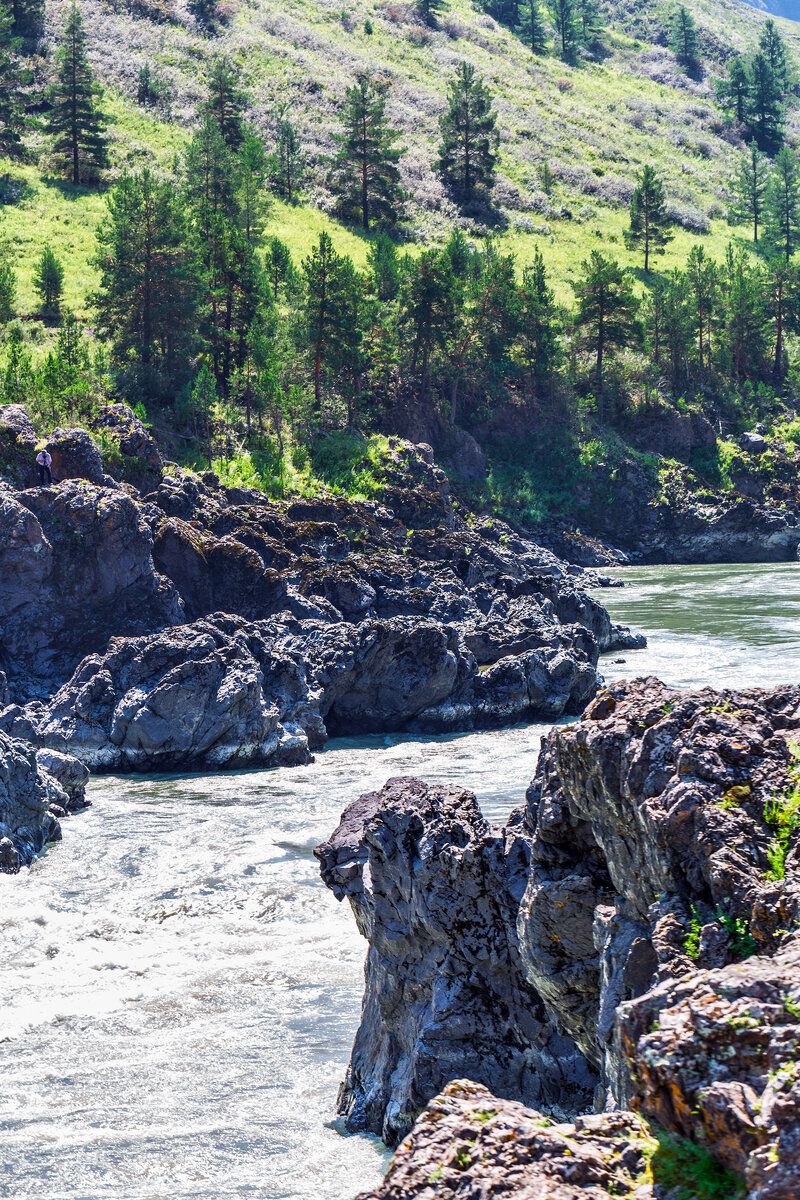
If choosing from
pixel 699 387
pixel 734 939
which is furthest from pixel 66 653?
pixel 699 387

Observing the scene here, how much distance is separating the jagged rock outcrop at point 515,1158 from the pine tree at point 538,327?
69117 mm

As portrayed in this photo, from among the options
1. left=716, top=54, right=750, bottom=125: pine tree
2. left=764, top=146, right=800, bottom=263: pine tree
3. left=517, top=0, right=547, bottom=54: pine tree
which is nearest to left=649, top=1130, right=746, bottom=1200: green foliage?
left=764, top=146, right=800, bottom=263: pine tree

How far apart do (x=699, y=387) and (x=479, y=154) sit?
114 feet

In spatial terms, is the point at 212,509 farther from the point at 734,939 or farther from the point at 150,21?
the point at 150,21

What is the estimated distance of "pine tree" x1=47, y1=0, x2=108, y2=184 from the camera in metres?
75.9

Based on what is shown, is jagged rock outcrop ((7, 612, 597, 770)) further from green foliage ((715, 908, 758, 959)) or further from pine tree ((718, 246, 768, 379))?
pine tree ((718, 246, 768, 379))

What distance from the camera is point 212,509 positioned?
130ft

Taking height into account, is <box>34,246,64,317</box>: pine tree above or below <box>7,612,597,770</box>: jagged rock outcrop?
above

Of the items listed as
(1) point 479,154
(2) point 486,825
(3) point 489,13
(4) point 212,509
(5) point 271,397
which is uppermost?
(3) point 489,13

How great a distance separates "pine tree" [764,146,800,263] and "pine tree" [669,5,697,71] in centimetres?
7030

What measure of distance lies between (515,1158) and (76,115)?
85.0 m

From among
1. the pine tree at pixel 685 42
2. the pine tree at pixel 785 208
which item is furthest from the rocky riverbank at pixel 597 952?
the pine tree at pixel 685 42

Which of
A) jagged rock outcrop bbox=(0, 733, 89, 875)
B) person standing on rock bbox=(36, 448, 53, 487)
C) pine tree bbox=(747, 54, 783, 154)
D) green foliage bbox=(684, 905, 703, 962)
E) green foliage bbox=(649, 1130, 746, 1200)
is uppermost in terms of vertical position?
pine tree bbox=(747, 54, 783, 154)

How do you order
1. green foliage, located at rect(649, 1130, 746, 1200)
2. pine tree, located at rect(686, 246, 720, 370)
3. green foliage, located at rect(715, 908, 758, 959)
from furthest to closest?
pine tree, located at rect(686, 246, 720, 370) < green foliage, located at rect(715, 908, 758, 959) < green foliage, located at rect(649, 1130, 746, 1200)
